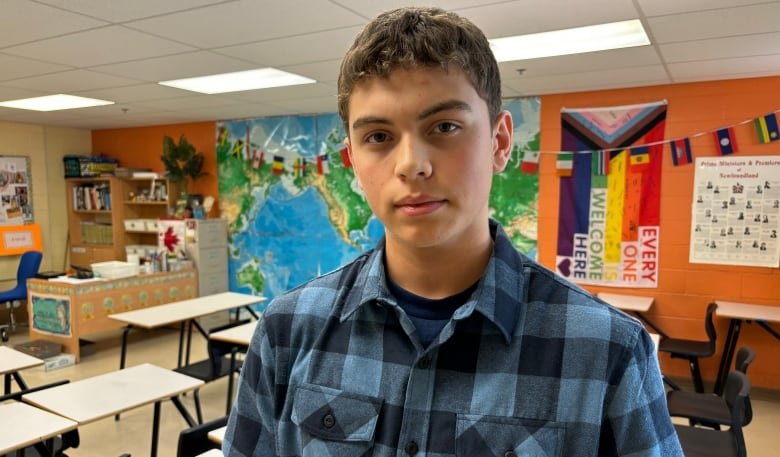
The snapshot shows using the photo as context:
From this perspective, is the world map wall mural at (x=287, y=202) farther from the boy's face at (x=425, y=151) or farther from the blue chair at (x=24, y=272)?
the boy's face at (x=425, y=151)

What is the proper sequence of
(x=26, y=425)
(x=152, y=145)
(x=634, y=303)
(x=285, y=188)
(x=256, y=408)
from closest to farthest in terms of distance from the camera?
1. (x=256, y=408)
2. (x=26, y=425)
3. (x=634, y=303)
4. (x=285, y=188)
5. (x=152, y=145)

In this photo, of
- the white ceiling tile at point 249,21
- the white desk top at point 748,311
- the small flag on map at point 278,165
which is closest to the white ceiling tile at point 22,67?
the white ceiling tile at point 249,21

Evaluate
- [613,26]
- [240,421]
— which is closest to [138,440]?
[240,421]

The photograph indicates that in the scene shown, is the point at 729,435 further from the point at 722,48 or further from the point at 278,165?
the point at 278,165

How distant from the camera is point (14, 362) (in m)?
3.17

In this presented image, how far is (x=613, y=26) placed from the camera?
2971 millimetres

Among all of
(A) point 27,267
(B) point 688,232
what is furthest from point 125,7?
(A) point 27,267

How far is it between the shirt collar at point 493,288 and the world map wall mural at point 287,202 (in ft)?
14.1

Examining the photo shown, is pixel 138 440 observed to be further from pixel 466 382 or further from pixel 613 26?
pixel 613 26

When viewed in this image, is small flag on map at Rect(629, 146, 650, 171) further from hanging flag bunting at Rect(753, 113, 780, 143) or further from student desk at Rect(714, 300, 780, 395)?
student desk at Rect(714, 300, 780, 395)

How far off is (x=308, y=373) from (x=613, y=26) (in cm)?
282

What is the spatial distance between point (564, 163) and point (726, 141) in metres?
1.18

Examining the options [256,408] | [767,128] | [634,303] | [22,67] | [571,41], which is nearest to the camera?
[256,408]

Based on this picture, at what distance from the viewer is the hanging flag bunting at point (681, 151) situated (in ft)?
13.8
